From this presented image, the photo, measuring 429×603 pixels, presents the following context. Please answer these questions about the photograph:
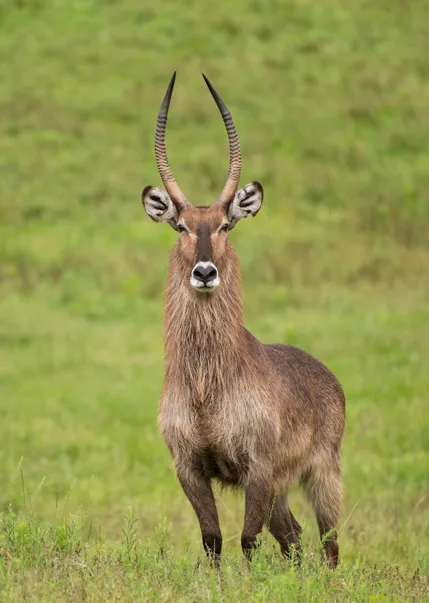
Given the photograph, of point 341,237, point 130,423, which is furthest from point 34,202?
point 130,423

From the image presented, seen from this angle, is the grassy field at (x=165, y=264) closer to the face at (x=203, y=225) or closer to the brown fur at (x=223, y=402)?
the brown fur at (x=223, y=402)

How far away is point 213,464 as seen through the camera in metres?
7.07

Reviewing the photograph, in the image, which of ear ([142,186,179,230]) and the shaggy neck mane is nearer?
the shaggy neck mane

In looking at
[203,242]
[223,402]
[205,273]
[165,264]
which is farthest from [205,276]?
[165,264]

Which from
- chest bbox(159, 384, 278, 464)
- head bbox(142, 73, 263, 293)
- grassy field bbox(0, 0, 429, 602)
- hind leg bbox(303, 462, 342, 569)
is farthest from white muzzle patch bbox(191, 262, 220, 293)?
hind leg bbox(303, 462, 342, 569)

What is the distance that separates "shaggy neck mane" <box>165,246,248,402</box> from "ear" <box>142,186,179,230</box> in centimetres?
20

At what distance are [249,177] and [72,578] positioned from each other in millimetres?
19321

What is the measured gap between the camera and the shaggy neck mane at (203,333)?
23.4ft

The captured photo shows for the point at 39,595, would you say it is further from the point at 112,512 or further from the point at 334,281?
the point at 334,281

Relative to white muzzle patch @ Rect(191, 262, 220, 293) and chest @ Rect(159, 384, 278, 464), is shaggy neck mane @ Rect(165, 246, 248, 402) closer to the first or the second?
chest @ Rect(159, 384, 278, 464)

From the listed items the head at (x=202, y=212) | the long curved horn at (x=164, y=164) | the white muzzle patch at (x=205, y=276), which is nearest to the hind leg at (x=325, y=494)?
the head at (x=202, y=212)

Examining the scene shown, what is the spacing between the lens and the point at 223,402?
7.02 metres

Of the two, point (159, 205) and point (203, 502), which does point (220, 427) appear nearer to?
point (203, 502)

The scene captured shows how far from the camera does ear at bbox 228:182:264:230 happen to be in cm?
750
